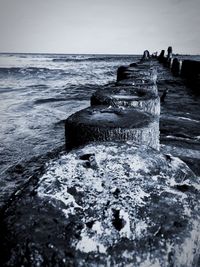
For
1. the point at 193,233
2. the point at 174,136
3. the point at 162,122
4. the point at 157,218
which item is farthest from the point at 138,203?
the point at 162,122

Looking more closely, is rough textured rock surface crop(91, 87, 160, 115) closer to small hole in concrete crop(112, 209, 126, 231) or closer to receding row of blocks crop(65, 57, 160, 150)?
receding row of blocks crop(65, 57, 160, 150)

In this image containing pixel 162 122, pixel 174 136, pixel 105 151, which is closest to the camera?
pixel 105 151

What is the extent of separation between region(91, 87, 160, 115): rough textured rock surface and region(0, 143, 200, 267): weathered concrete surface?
51.6 inches

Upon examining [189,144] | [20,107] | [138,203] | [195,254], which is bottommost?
[20,107]

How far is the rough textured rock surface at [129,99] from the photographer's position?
2549mm

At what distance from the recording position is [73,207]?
1.01 meters

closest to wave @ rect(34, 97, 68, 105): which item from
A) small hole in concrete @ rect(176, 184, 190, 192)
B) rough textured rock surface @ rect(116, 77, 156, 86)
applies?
rough textured rock surface @ rect(116, 77, 156, 86)

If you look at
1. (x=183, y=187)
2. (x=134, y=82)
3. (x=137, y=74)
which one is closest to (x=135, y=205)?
(x=183, y=187)

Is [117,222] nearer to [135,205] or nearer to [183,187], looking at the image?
[135,205]

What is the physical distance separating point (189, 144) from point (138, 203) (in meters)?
2.69

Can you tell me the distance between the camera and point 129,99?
2607mm

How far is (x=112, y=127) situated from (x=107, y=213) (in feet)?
2.94

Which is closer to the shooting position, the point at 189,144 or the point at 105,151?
the point at 105,151

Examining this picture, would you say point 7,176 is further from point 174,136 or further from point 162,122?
point 162,122
